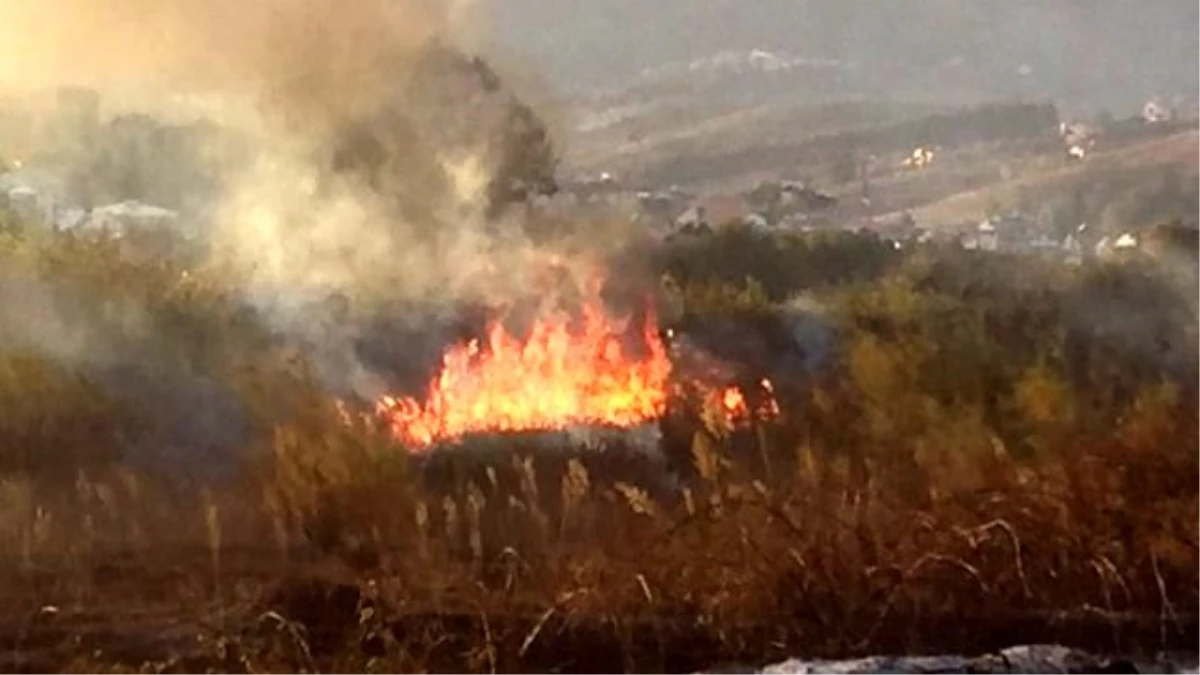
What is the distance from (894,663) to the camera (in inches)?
162

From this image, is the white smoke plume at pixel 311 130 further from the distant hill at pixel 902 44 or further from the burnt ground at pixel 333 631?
the burnt ground at pixel 333 631

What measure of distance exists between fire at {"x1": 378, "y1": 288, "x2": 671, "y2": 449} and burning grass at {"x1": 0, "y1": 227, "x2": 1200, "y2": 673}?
0.06 meters

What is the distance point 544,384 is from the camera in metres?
4.67

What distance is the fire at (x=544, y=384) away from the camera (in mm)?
4559

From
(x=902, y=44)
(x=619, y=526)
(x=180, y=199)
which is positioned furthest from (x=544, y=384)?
(x=902, y=44)

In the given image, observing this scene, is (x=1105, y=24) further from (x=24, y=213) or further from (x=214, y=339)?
(x=24, y=213)

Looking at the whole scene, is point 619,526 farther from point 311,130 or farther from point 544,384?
point 311,130

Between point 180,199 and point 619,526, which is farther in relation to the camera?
point 180,199

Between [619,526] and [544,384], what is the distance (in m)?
0.44

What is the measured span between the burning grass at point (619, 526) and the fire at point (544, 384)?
0.06 meters

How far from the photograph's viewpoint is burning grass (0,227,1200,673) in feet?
13.7

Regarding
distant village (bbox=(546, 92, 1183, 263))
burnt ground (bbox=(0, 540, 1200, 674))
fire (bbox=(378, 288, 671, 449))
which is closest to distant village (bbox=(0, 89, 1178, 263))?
distant village (bbox=(546, 92, 1183, 263))

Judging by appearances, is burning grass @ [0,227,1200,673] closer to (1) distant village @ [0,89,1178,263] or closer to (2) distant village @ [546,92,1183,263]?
(1) distant village @ [0,89,1178,263]

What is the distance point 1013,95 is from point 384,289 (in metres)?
1.99
